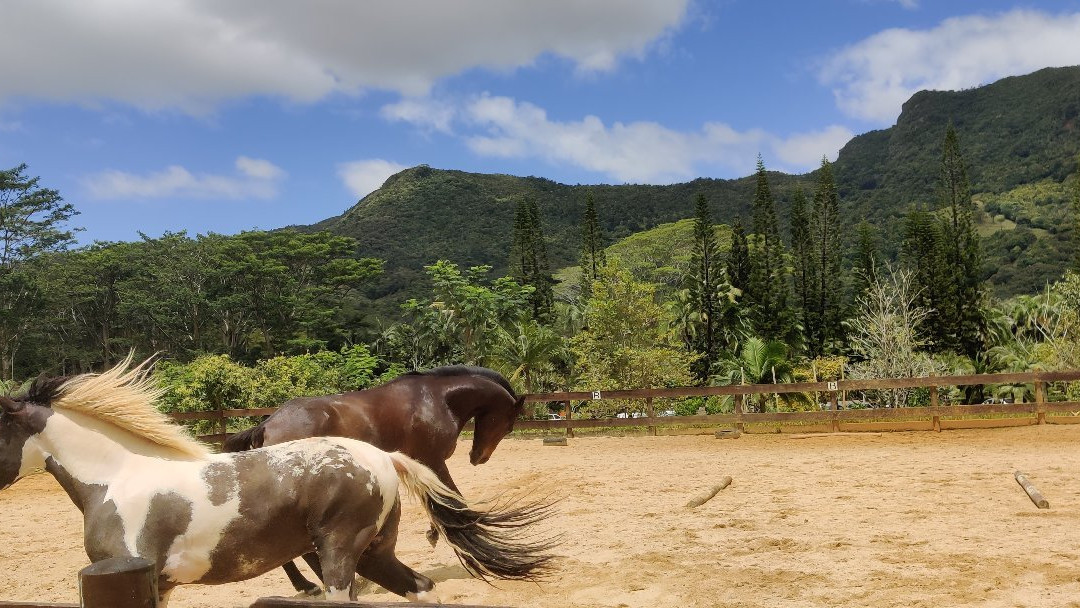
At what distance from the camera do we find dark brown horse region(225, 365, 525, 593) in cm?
545

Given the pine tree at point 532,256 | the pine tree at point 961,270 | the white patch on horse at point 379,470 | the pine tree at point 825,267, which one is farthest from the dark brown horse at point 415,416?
the pine tree at point 532,256

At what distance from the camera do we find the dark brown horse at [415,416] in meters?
5.45

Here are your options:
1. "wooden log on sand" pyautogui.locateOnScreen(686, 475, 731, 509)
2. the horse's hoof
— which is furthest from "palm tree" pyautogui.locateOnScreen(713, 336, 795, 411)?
the horse's hoof

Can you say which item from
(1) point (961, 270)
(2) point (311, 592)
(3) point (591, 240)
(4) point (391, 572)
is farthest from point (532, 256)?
(4) point (391, 572)

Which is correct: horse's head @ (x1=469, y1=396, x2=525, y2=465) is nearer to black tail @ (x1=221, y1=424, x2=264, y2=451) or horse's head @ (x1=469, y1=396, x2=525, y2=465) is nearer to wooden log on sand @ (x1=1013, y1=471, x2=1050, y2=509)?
black tail @ (x1=221, y1=424, x2=264, y2=451)

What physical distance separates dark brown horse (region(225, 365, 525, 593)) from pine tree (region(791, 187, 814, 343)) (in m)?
38.0

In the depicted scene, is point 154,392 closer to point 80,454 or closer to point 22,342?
point 80,454

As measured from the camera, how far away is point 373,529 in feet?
11.5

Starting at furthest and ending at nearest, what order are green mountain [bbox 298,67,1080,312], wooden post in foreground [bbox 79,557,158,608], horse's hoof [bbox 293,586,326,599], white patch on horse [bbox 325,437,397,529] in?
green mountain [bbox 298,67,1080,312] < horse's hoof [bbox 293,586,326,599] < white patch on horse [bbox 325,437,397,529] < wooden post in foreground [bbox 79,557,158,608]

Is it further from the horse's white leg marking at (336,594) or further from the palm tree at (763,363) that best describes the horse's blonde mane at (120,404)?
the palm tree at (763,363)

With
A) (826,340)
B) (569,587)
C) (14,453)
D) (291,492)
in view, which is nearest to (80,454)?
(14,453)

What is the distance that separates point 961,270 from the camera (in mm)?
35250

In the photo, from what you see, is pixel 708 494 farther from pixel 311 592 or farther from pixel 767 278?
pixel 767 278

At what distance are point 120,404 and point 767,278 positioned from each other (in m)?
37.8
